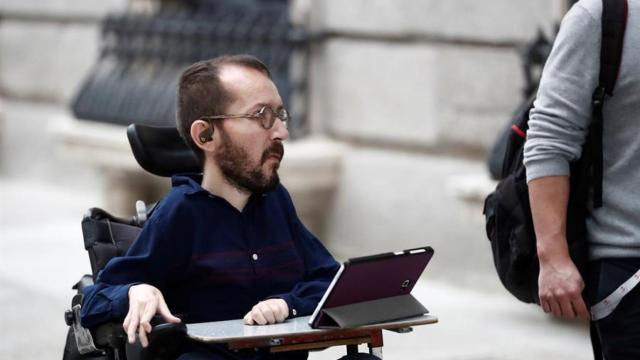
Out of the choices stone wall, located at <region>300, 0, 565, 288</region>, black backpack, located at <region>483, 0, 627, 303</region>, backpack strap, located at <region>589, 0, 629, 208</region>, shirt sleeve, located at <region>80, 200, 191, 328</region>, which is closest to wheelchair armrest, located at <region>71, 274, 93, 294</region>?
shirt sleeve, located at <region>80, 200, 191, 328</region>

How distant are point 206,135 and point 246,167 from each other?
122mm

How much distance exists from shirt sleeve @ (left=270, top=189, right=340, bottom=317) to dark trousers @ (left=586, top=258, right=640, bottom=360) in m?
0.62

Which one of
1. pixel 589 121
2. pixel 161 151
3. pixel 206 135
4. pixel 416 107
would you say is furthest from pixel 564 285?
pixel 416 107

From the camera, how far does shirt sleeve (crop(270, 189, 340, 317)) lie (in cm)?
335

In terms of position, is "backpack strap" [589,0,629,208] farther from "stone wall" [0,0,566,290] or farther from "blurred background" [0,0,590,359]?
"stone wall" [0,0,566,290]

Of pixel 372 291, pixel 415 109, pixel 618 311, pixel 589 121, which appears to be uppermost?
pixel 415 109

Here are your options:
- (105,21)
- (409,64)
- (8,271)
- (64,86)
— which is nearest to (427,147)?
(409,64)

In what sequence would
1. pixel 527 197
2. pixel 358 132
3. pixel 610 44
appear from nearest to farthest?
1. pixel 610 44
2. pixel 527 197
3. pixel 358 132

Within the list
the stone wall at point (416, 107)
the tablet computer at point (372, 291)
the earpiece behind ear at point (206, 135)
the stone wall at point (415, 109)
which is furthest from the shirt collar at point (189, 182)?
the stone wall at point (416, 107)

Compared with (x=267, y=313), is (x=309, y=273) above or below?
above

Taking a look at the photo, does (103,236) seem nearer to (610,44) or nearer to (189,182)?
(189,182)

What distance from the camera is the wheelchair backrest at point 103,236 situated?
373cm

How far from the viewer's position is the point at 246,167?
134 inches

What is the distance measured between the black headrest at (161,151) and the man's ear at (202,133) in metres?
0.38
